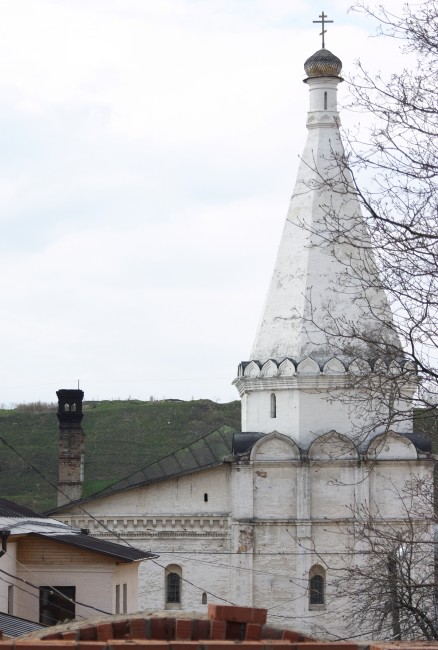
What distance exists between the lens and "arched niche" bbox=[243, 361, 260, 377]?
31903mm

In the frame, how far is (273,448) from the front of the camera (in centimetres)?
3142

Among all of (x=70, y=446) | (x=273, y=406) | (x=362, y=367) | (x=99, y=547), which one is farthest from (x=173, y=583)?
(x=362, y=367)

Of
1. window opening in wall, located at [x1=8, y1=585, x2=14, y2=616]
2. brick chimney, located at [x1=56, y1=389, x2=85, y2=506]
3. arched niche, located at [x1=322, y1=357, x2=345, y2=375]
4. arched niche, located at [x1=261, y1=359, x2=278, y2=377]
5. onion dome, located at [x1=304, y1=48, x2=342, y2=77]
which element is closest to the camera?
window opening in wall, located at [x1=8, y1=585, x2=14, y2=616]

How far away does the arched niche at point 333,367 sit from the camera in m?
31.2

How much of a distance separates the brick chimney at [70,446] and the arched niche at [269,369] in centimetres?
785

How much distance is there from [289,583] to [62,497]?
333 inches

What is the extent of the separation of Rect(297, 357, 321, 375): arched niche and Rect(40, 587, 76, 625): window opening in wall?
419 inches

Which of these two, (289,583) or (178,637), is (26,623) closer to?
(178,637)

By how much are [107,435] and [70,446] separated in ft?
72.1

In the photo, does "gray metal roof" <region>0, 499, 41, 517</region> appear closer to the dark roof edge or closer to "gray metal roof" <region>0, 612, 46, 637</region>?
the dark roof edge

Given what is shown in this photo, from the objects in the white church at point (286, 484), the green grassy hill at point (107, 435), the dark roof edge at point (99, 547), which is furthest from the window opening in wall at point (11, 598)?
the green grassy hill at point (107, 435)

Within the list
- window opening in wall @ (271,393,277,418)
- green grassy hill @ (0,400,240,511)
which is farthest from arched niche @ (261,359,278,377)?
green grassy hill @ (0,400,240,511)

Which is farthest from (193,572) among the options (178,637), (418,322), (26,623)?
(178,637)

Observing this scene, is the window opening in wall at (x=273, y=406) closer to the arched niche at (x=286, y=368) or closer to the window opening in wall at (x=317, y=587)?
the arched niche at (x=286, y=368)
